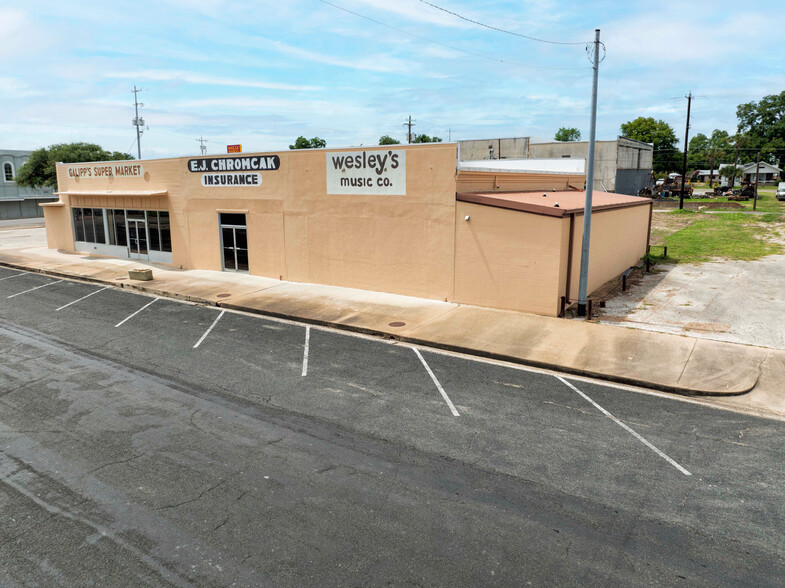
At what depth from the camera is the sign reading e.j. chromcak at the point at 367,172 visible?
18734 millimetres

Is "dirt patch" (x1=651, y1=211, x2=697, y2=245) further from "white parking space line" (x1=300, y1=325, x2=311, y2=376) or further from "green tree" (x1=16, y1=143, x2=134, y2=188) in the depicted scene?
"green tree" (x1=16, y1=143, x2=134, y2=188)

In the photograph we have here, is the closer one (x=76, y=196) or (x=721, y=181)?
(x=76, y=196)

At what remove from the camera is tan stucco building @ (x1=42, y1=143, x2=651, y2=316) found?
1667cm

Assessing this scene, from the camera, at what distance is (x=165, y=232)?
2730cm

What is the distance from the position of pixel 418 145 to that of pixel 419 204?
6.21ft

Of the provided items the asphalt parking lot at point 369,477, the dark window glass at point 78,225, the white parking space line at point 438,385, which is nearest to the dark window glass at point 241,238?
the asphalt parking lot at point 369,477

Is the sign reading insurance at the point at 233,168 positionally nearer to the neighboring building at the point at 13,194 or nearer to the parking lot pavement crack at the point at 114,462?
the parking lot pavement crack at the point at 114,462

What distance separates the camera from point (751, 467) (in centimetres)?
789

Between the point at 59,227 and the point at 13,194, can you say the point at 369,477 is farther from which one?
the point at 13,194

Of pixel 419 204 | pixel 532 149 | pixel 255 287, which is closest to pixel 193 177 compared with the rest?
pixel 255 287

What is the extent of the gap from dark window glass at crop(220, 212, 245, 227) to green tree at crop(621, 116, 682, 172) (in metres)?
90.9

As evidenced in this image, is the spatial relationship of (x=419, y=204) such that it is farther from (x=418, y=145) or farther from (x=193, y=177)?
(x=193, y=177)

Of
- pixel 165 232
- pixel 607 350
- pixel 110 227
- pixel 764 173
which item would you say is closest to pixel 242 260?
pixel 165 232

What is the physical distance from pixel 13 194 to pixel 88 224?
50.8 metres
